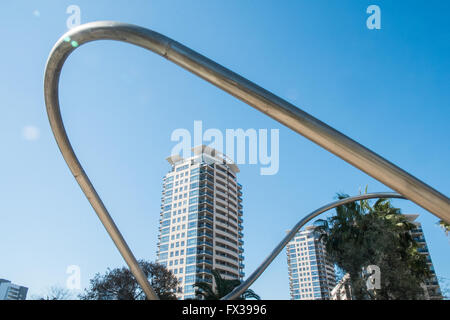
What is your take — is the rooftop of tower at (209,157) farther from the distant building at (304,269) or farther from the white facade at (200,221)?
the distant building at (304,269)

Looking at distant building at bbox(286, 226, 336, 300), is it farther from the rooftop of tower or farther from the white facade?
the white facade

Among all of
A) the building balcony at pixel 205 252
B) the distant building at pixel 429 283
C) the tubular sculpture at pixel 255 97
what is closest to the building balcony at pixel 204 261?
the building balcony at pixel 205 252

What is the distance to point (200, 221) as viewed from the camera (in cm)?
8969

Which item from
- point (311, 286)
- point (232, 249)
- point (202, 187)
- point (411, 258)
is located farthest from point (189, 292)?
point (311, 286)

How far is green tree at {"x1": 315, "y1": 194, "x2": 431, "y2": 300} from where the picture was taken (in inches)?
703

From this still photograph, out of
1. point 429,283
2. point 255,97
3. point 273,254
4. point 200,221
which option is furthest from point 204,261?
point 255,97

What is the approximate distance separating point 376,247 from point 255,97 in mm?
19107

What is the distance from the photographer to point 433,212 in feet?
8.54

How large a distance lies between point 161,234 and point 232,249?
22.7 meters

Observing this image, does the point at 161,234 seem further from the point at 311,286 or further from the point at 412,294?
the point at 311,286

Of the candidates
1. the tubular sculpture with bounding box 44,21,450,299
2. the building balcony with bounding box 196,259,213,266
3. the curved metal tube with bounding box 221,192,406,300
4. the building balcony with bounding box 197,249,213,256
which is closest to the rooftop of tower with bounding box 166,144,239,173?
A: the building balcony with bounding box 197,249,213,256

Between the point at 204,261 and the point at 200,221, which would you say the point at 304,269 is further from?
the point at 204,261

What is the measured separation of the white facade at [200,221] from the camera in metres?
83.2
